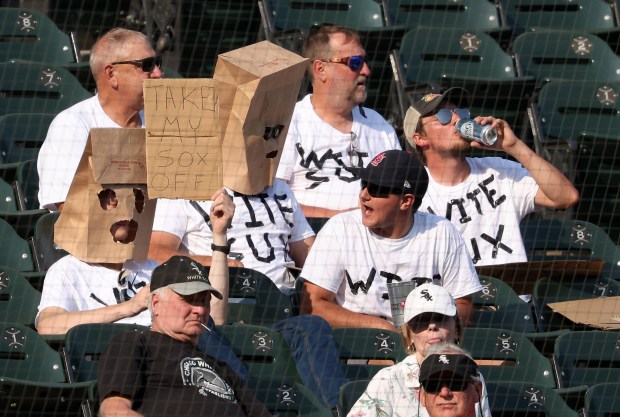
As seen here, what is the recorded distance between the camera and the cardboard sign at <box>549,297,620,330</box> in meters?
5.34

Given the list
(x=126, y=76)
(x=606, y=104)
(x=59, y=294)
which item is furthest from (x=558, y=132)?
(x=59, y=294)

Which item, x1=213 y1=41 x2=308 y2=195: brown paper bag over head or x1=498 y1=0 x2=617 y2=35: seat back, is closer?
x1=213 y1=41 x2=308 y2=195: brown paper bag over head

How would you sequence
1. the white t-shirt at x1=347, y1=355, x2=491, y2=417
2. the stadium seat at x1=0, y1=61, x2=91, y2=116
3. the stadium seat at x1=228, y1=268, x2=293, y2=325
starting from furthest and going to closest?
the stadium seat at x1=0, y1=61, x2=91, y2=116
the stadium seat at x1=228, y1=268, x2=293, y2=325
the white t-shirt at x1=347, y1=355, x2=491, y2=417

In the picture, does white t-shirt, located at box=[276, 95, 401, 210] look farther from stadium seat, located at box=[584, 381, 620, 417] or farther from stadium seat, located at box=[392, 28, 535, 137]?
stadium seat, located at box=[584, 381, 620, 417]

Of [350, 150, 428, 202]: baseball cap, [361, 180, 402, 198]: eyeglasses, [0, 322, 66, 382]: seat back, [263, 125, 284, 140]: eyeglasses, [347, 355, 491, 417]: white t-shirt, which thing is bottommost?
[0, 322, 66, 382]: seat back

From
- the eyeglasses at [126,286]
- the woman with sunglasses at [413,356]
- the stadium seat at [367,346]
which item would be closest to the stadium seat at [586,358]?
the stadium seat at [367,346]

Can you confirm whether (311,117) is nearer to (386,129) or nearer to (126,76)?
(386,129)

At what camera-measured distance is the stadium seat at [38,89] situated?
643 centimetres

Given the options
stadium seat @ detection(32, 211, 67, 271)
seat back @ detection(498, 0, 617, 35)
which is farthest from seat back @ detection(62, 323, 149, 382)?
seat back @ detection(498, 0, 617, 35)

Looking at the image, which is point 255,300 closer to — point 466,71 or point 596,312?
point 596,312

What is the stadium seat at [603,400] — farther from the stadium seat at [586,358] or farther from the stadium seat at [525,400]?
the stadium seat at [586,358]

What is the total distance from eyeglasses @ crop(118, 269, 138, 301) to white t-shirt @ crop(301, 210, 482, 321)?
1.93 feet

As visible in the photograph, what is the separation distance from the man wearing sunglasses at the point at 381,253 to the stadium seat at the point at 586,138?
1.73 metres

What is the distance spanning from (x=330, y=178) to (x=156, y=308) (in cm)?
176
